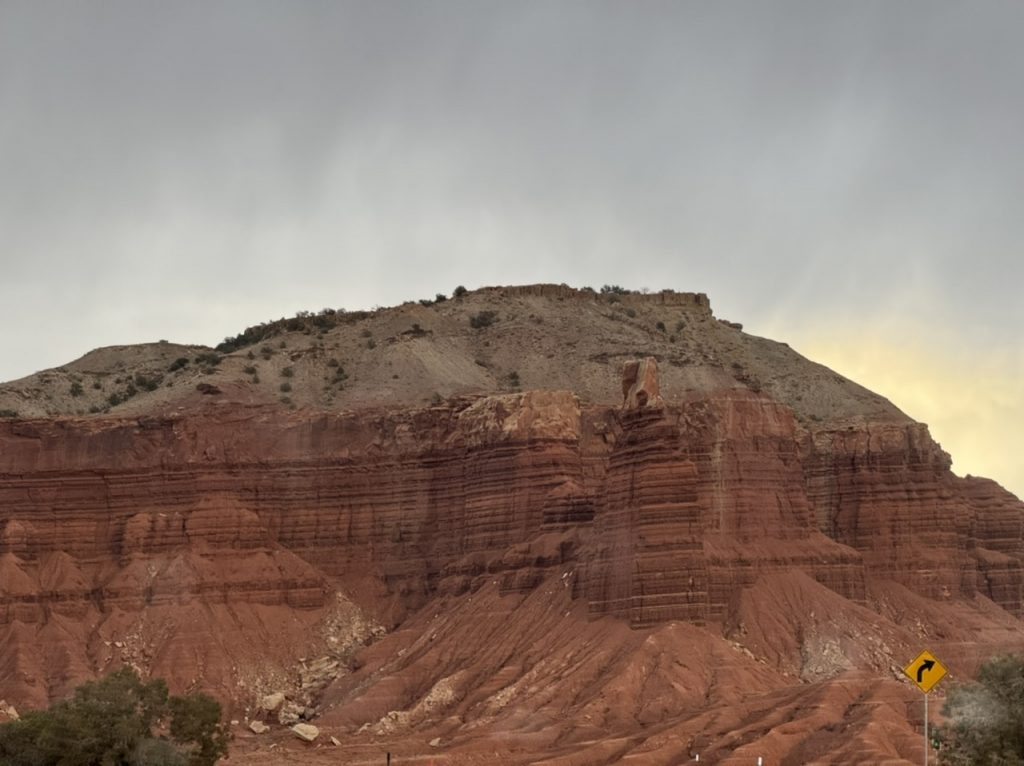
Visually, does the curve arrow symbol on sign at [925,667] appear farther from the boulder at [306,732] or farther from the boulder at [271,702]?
the boulder at [271,702]

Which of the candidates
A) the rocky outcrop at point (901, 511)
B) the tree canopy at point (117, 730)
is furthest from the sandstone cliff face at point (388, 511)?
the tree canopy at point (117, 730)

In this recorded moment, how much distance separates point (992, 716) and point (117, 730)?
37.9 metres

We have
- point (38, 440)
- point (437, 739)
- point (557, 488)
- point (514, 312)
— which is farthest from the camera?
point (514, 312)

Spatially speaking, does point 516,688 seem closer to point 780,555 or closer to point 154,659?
point 780,555

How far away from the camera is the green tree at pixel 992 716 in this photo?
205 feet

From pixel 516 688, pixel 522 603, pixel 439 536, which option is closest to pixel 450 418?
pixel 439 536

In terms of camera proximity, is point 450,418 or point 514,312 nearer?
point 450,418

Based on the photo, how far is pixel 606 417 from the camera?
5285 inches

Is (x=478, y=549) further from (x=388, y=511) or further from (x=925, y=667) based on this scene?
(x=925, y=667)

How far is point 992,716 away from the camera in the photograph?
62.6 m

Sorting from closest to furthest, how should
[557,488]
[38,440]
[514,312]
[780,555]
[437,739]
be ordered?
1. [437,739]
2. [780,555]
3. [557,488]
4. [38,440]
5. [514,312]

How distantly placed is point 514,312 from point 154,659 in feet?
155

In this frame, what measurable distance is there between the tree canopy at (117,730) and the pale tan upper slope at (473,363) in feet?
168

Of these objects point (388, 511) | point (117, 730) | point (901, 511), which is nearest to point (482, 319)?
point (388, 511)
